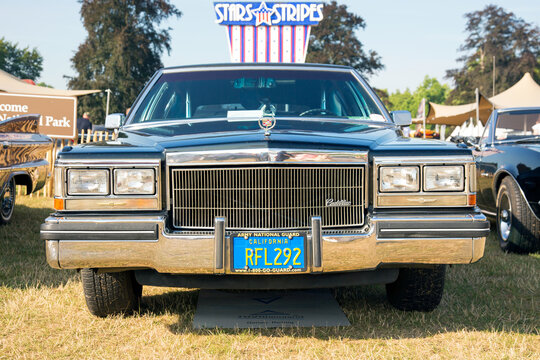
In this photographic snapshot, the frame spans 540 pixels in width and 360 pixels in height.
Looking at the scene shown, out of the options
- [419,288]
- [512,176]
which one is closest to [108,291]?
[419,288]

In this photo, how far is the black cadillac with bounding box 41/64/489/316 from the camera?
118 inches

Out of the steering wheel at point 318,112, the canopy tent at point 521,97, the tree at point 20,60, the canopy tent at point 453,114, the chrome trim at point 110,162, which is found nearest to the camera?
the chrome trim at point 110,162

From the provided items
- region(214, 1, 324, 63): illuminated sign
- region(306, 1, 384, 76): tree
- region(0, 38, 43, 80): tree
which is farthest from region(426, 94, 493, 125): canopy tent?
region(0, 38, 43, 80): tree

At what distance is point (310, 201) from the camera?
312cm

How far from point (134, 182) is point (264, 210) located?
2.29ft

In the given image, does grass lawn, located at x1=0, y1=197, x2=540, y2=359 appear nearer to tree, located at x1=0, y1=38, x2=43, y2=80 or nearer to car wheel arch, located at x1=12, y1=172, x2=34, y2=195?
car wheel arch, located at x1=12, y1=172, x2=34, y2=195

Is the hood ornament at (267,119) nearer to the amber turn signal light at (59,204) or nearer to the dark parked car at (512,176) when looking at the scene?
the amber turn signal light at (59,204)

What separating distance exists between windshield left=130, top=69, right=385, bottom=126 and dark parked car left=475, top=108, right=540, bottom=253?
206cm

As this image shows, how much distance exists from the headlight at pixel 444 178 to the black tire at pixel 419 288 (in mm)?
583

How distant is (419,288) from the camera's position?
3.63 metres

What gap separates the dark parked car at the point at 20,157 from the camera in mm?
6094

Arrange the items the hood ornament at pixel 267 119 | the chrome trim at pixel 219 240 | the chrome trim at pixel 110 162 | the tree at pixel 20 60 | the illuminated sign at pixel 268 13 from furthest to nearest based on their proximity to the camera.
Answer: the tree at pixel 20 60 → the illuminated sign at pixel 268 13 → the hood ornament at pixel 267 119 → the chrome trim at pixel 110 162 → the chrome trim at pixel 219 240

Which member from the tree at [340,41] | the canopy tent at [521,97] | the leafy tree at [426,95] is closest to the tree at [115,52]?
the tree at [340,41]

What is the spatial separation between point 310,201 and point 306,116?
3.87 feet
